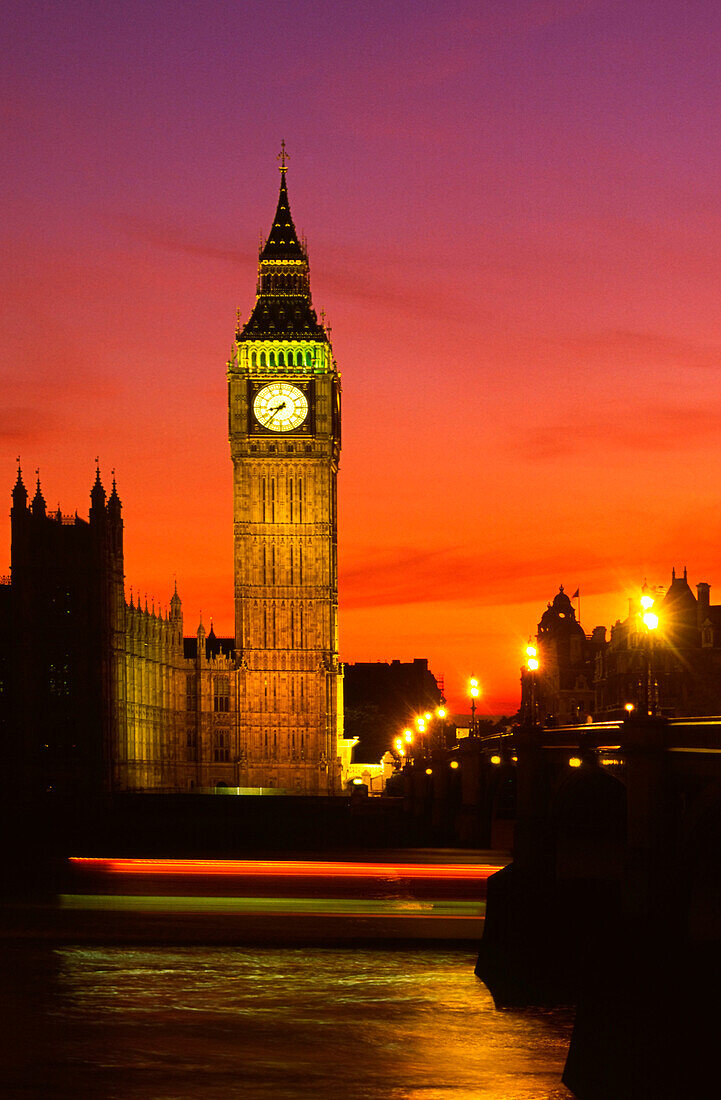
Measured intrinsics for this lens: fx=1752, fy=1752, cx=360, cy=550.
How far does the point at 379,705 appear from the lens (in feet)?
640

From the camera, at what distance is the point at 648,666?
35.3 metres

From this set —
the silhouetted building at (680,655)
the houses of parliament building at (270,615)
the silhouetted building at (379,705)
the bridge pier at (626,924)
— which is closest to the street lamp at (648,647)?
the bridge pier at (626,924)

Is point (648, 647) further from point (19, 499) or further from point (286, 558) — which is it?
point (286, 558)

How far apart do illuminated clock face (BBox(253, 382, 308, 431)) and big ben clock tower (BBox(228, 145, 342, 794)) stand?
0.27 ft

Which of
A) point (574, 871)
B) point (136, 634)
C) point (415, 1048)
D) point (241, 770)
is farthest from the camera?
point (241, 770)

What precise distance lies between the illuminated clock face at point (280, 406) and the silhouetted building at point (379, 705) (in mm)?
52593

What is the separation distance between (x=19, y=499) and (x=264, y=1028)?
85.5 m

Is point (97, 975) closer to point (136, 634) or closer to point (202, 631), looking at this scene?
point (136, 634)

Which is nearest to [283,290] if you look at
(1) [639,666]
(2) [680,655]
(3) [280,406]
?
(3) [280,406]

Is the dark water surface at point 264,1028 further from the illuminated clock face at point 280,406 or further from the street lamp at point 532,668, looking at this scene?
the illuminated clock face at point 280,406

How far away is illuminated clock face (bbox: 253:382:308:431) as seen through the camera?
146250 mm

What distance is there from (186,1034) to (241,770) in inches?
4422

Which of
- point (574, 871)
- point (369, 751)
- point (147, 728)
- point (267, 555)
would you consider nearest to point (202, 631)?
point (267, 555)

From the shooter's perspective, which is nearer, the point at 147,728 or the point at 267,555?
the point at 147,728
